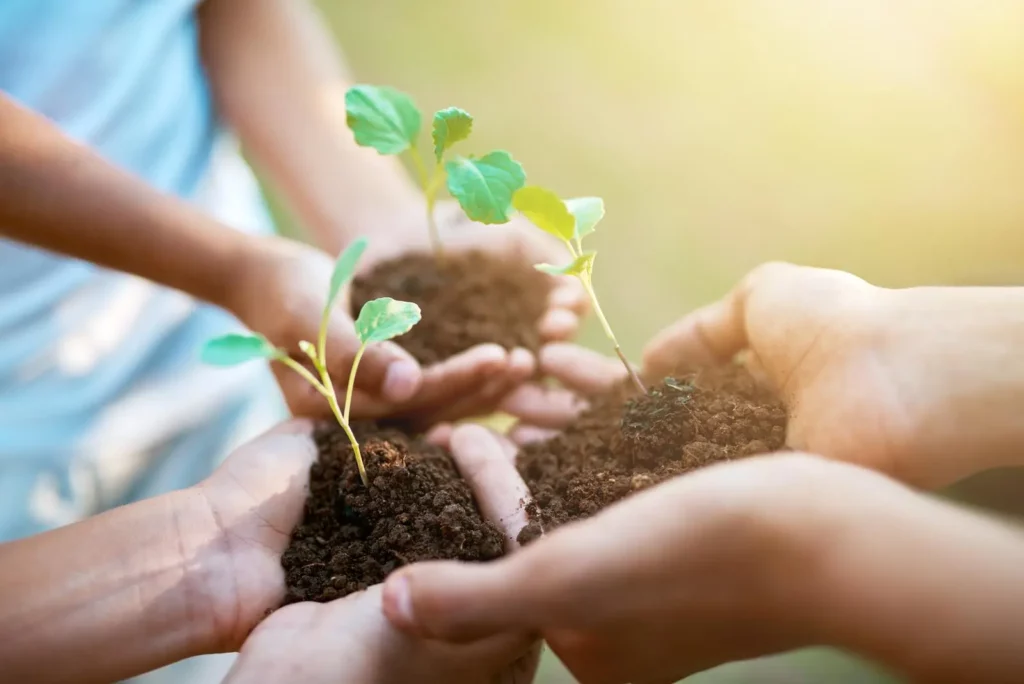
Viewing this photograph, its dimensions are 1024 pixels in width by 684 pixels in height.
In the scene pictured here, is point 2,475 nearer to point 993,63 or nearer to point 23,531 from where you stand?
point 23,531

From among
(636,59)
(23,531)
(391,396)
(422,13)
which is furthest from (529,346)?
(422,13)

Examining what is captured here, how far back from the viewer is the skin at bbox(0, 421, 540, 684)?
1.90 feet

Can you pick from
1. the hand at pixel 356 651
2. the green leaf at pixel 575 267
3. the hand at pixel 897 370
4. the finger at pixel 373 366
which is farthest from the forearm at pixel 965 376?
the finger at pixel 373 366

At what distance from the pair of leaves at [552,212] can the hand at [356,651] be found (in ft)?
1.24

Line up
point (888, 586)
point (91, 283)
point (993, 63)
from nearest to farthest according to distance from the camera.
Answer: point (888, 586) → point (993, 63) → point (91, 283)

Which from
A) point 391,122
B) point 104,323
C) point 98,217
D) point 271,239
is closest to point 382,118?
point 391,122

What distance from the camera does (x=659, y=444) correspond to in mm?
696

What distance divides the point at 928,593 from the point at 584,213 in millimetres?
456

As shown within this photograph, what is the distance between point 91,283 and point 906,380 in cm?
107

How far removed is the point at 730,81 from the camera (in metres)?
1.13

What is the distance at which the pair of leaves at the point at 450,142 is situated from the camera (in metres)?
0.73

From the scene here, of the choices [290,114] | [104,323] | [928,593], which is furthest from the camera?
[290,114]

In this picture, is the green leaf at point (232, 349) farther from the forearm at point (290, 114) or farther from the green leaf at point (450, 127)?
the forearm at point (290, 114)

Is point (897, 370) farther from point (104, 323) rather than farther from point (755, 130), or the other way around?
point (104, 323)
